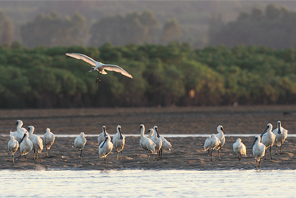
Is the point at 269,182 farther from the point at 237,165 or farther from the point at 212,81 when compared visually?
the point at 212,81

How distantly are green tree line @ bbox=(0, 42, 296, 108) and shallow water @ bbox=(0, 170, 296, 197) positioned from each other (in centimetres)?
4934

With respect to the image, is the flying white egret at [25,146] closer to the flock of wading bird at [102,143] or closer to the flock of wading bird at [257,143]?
the flock of wading bird at [102,143]

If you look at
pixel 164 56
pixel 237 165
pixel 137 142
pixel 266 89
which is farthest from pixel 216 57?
pixel 237 165

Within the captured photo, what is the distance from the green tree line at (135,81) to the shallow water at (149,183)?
49.3 meters

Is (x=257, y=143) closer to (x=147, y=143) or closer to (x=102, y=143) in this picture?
(x=147, y=143)

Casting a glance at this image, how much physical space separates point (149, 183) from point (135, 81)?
56.4 meters

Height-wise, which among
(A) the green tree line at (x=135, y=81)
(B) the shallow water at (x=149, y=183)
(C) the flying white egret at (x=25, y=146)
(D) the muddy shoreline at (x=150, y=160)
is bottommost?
(B) the shallow water at (x=149, y=183)

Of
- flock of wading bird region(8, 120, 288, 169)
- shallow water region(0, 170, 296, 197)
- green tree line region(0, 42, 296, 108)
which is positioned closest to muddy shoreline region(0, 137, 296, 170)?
flock of wading bird region(8, 120, 288, 169)

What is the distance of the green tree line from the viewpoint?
231 ft

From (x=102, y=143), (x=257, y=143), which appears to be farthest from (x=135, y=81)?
(x=257, y=143)

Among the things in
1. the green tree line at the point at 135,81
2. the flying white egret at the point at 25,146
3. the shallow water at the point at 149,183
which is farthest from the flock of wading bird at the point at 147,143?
the green tree line at the point at 135,81

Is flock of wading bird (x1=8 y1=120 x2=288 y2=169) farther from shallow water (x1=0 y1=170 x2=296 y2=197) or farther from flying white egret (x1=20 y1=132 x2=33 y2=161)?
shallow water (x1=0 y1=170 x2=296 y2=197)

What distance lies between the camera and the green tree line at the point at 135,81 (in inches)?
2771

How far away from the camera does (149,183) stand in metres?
17.4
